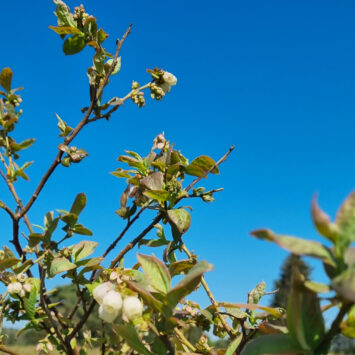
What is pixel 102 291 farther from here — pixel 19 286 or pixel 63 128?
pixel 63 128

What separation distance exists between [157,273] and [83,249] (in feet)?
1.84

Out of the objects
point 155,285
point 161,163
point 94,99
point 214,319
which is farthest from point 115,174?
point 155,285

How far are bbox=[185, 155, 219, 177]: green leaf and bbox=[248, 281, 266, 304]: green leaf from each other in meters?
0.33

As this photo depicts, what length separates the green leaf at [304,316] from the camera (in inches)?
18.7

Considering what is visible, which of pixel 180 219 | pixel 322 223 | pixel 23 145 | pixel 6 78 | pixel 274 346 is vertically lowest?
pixel 274 346

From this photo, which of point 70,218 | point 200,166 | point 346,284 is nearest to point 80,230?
point 70,218

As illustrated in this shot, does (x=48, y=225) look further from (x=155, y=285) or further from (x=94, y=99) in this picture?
(x=155, y=285)

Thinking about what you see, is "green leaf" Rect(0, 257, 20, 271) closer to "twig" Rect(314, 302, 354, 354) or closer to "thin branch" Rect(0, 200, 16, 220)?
"thin branch" Rect(0, 200, 16, 220)

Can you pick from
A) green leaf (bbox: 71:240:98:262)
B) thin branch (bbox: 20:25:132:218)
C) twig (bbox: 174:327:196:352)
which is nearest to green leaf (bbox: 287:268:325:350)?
twig (bbox: 174:327:196:352)

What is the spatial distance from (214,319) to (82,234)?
43 cm

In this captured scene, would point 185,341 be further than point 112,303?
Yes

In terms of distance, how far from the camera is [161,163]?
117cm

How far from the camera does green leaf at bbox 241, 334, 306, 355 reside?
501 mm

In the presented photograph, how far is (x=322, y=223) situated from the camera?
44 centimetres
